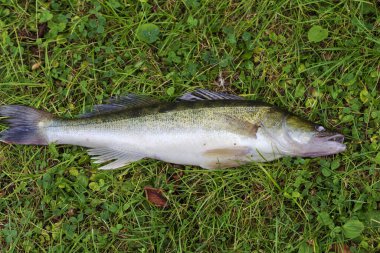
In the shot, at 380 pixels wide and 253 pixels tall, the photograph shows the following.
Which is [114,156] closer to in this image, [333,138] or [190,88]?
[190,88]

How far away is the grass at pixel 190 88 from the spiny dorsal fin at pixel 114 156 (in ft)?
0.42

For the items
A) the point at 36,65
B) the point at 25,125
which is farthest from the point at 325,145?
the point at 36,65

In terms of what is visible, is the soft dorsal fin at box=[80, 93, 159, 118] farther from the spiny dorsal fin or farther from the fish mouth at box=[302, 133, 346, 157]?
the fish mouth at box=[302, 133, 346, 157]

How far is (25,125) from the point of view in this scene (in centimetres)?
381

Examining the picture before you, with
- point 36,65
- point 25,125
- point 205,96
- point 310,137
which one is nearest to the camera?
point 310,137

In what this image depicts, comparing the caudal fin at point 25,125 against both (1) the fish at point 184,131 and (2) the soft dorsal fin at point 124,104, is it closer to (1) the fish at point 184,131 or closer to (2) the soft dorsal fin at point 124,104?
(1) the fish at point 184,131

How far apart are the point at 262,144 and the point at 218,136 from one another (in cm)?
36

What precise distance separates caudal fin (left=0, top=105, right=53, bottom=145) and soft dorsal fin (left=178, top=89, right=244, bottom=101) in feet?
4.07

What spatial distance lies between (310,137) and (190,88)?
1150 millimetres

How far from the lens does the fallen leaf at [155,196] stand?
148 inches

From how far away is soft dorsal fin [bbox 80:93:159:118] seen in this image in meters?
3.76

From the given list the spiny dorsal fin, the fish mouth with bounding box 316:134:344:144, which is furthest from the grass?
the fish mouth with bounding box 316:134:344:144

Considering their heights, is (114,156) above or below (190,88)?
below

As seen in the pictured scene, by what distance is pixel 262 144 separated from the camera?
3441mm
